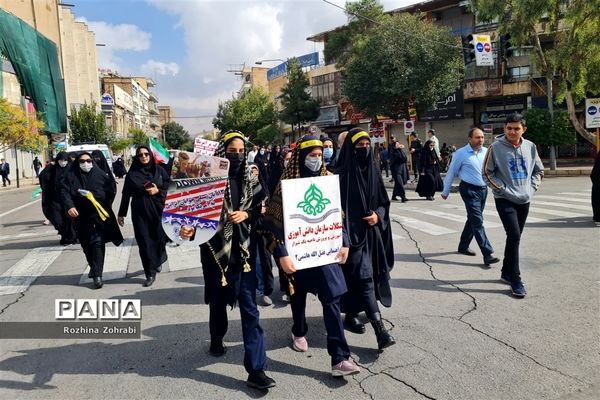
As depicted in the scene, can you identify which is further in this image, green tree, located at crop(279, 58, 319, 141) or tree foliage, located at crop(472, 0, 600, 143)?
green tree, located at crop(279, 58, 319, 141)

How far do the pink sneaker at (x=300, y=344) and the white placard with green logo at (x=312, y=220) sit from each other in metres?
0.90

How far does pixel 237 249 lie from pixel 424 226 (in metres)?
6.52

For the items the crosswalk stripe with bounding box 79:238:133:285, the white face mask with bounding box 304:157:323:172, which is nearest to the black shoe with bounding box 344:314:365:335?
the white face mask with bounding box 304:157:323:172

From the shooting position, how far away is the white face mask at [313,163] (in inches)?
135

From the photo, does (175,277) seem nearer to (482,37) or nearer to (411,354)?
(411,354)

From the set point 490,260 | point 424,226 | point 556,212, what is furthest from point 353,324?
point 556,212

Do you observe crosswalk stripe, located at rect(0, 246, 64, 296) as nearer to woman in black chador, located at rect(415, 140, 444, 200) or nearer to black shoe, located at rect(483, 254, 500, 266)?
black shoe, located at rect(483, 254, 500, 266)

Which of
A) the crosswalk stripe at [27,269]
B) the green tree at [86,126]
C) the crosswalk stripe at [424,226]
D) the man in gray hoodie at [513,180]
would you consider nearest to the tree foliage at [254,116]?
the green tree at [86,126]

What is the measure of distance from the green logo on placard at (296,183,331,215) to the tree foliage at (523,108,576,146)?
2142 cm

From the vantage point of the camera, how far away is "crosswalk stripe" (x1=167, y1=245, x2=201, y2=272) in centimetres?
683

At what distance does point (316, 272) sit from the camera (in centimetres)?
337

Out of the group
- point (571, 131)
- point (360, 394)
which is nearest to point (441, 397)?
point (360, 394)

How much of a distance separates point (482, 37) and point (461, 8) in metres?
16.1

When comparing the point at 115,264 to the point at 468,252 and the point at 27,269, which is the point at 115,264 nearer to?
the point at 27,269
